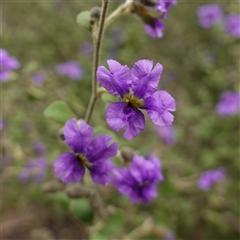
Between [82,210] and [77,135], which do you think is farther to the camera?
[82,210]

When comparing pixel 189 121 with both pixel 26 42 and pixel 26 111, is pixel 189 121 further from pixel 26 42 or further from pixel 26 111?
pixel 26 42

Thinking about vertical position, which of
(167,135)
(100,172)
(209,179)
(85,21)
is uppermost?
(85,21)

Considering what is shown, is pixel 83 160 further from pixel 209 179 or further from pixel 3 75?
pixel 209 179

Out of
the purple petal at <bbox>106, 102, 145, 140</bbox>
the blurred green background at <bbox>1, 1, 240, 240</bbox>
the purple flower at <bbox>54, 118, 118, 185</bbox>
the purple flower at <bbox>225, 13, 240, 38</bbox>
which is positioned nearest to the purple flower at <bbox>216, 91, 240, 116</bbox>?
the blurred green background at <bbox>1, 1, 240, 240</bbox>

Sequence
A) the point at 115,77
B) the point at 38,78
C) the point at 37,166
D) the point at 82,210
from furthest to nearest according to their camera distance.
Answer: the point at 38,78 < the point at 37,166 < the point at 82,210 < the point at 115,77

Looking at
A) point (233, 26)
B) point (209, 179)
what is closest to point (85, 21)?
point (209, 179)

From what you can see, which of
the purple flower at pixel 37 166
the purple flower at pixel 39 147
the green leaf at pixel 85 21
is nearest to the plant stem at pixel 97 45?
the green leaf at pixel 85 21

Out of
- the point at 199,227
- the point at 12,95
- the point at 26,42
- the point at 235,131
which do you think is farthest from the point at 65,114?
the point at 26,42
